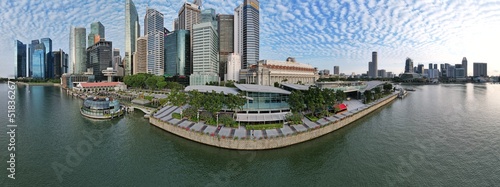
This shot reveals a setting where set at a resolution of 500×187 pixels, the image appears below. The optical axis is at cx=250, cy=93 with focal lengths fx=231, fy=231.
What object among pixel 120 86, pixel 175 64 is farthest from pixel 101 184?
pixel 175 64

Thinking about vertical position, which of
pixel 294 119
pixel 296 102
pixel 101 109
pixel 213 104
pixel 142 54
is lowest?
pixel 294 119

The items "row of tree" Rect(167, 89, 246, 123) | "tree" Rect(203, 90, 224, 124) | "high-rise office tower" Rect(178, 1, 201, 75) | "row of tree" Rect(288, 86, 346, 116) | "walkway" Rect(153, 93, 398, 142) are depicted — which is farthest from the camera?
"high-rise office tower" Rect(178, 1, 201, 75)

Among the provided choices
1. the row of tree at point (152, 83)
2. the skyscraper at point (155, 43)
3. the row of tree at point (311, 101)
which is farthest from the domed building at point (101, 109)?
the skyscraper at point (155, 43)

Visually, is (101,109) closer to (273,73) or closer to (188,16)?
(273,73)

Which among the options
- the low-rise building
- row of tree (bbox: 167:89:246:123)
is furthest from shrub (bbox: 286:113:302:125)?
the low-rise building

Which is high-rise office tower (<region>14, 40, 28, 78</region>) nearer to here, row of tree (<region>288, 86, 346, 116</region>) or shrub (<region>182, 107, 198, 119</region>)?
shrub (<region>182, 107, 198, 119</region>)

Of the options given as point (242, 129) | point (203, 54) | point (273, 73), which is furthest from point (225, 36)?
point (242, 129)
